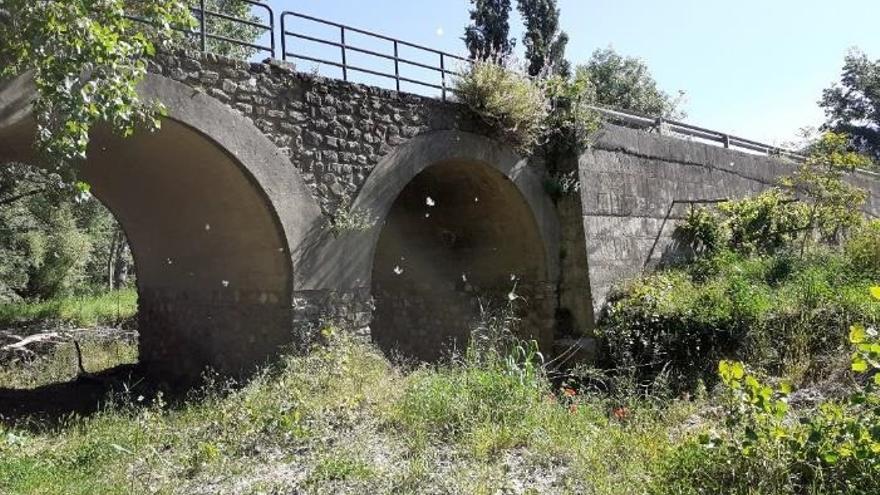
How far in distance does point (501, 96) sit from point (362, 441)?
5.58 metres

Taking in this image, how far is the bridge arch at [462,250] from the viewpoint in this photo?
32.4 ft

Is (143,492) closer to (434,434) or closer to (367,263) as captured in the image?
(434,434)

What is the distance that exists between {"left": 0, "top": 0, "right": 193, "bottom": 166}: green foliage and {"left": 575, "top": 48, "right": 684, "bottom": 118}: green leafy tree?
26.1 metres

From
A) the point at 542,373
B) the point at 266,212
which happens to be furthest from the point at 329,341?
the point at 542,373

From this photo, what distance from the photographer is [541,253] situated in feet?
33.0

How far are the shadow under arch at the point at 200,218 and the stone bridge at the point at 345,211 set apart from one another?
24mm

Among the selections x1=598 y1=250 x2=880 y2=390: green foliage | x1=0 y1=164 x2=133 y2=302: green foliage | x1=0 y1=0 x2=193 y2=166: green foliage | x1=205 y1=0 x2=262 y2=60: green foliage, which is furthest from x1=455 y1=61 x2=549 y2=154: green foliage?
Answer: x1=0 y1=164 x2=133 y2=302: green foliage

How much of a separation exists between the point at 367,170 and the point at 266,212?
138 cm

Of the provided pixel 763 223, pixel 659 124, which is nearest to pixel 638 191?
pixel 659 124

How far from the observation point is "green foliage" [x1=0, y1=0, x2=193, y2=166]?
487cm

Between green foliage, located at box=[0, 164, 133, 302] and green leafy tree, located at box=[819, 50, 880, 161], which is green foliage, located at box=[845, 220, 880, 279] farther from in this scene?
green leafy tree, located at box=[819, 50, 880, 161]

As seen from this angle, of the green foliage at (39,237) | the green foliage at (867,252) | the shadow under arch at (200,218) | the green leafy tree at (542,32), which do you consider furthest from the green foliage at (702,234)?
the green foliage at (39,237)

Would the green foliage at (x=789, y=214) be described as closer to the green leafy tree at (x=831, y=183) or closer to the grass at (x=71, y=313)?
the green leafy tree at (x=831, y=183)

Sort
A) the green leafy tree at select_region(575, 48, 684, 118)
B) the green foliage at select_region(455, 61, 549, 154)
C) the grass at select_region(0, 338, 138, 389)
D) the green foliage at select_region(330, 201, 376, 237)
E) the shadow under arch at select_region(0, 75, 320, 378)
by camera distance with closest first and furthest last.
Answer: the shadow under arch at select_region(0, 75, 320, 378) → the green foliage at select_region(330, 201, 376, 237) → the green foliage at select_region(455, 61, 549, 154) → the grass at select_region(0, 338, 138, 389) → the green leafy tree at select_region(575, 48, 684, 118)
